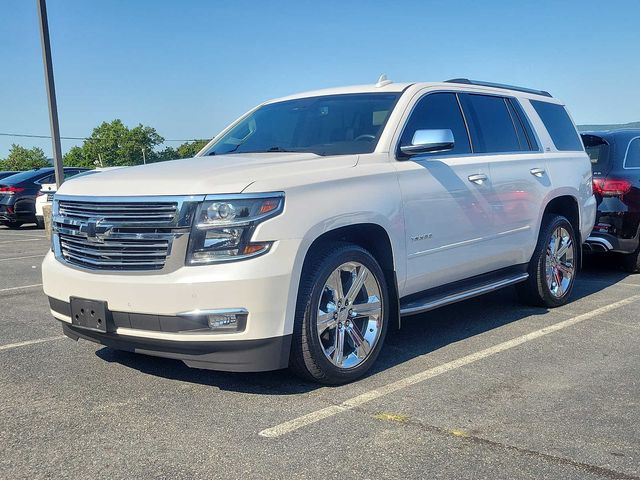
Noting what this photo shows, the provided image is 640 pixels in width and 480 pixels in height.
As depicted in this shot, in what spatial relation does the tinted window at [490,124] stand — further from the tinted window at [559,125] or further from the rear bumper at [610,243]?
the rear bumper at [610,243]

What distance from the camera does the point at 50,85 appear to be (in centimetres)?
1269

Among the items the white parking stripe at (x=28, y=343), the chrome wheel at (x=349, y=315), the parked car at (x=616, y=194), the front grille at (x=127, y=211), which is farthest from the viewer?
the parked car at (x=616, y=194)

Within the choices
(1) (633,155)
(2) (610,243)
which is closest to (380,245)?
(2) (610,243)

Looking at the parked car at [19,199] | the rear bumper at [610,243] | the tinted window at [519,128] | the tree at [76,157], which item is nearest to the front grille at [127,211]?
the tinted window at [519,128]

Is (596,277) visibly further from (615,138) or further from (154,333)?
(154,333)

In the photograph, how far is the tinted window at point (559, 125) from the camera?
6.62 m

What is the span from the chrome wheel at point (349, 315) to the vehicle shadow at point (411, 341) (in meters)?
0.25

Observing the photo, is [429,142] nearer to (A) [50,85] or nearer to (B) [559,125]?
(B) [559,125]

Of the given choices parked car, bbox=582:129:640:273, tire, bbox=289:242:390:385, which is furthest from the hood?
parked car, bbox=582:129:640:273

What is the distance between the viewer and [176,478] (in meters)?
3.00

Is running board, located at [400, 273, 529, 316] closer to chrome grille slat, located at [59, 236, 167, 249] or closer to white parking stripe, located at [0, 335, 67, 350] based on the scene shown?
chrome grille slat, located at [59, 236, 167, 249]

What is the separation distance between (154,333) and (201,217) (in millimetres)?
708

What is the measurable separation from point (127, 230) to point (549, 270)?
13.2 ft

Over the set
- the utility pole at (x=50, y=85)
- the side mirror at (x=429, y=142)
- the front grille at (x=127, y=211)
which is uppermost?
the utility pole at (x=50, y=85)
